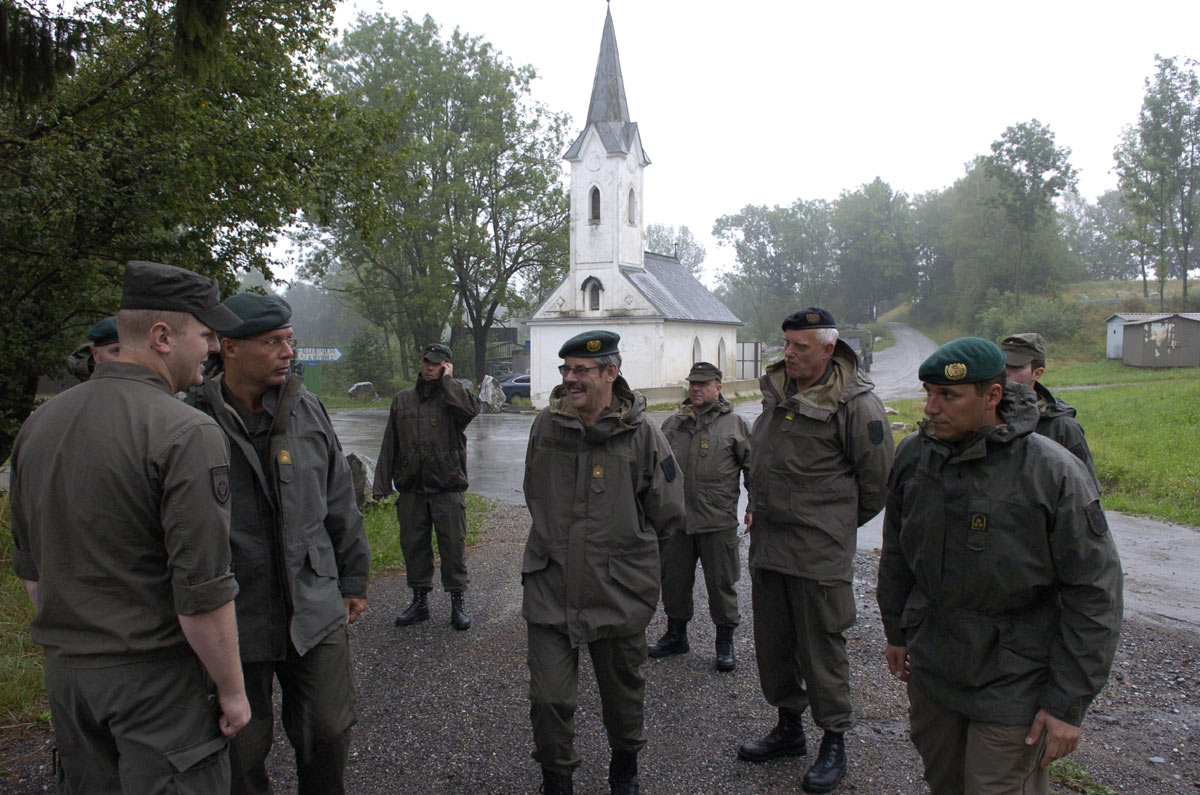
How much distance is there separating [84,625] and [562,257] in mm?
37408

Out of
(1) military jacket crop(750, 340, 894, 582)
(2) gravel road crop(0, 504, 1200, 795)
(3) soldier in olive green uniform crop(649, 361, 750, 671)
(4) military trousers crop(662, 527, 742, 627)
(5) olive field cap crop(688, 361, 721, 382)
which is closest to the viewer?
(2) gravel road crop(0, 504, 1200, 795)

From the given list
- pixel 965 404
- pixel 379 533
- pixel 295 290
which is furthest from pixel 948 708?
pixel 295 290

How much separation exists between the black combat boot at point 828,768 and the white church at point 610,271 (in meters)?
30.4

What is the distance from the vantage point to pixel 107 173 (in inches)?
289

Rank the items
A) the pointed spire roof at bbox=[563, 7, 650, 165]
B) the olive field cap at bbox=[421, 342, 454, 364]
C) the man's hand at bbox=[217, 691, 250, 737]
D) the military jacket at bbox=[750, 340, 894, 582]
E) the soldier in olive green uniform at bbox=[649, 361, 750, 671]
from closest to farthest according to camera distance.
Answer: the man's hand at bbox=[217, 691, 250, 737]
the military jacket at bbox=[750, 340, 894, 582]
the soldier in olive green uniform at bbox=[649, 361, 750, 671]
the olive field cap at bbox=[421, 342, 454, 364]
the pointed spire roof at bbox=[563, 7, 650, 165]

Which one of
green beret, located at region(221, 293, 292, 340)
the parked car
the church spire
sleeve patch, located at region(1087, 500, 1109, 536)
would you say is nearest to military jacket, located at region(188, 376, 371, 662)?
green beret, located at region(221, 293, 292, 340)

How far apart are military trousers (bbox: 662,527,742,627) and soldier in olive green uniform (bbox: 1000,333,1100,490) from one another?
6.92 feet

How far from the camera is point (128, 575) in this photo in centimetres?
222

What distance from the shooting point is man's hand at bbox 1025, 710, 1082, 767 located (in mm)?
2430

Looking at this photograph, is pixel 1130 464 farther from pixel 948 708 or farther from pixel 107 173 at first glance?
pixel 107 173

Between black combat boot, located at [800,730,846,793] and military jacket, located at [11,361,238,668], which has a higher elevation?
military jacket, located at [11,361,238,668]

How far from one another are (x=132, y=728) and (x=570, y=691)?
1.75 meters

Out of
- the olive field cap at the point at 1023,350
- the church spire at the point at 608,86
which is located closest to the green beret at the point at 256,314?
the olive field cap at the point at 1023,350

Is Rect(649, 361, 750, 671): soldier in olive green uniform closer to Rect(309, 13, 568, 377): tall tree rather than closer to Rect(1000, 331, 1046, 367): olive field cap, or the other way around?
Rect(1000, 331, 1046, 367): olive field cap
